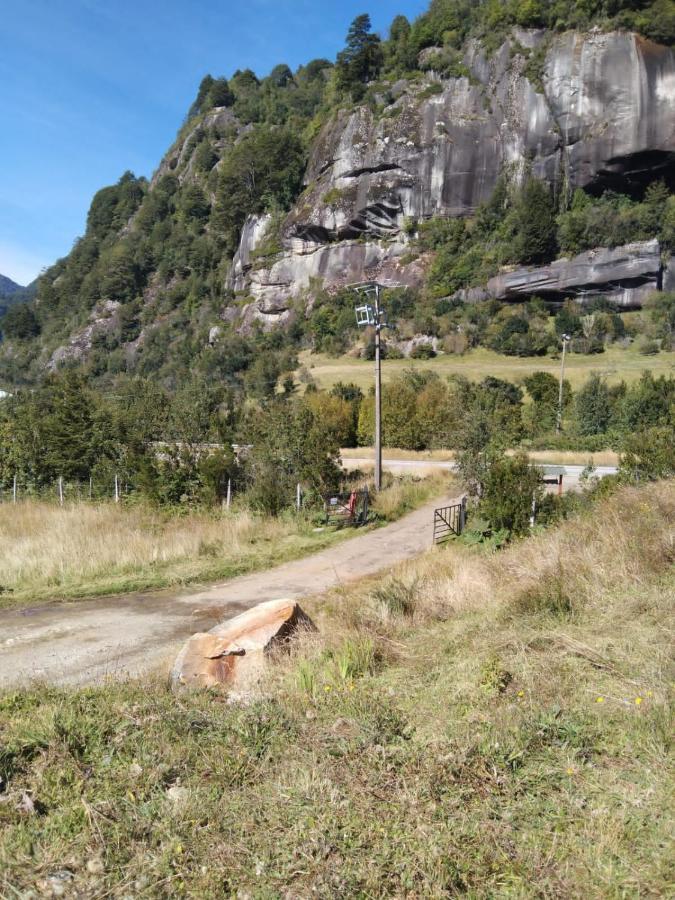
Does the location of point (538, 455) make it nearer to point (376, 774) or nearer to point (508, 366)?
A: point (508, 366)

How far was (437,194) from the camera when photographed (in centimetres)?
7350

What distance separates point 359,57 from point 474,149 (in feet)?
107

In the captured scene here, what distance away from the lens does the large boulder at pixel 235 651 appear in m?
5.44

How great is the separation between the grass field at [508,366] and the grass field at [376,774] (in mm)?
39110

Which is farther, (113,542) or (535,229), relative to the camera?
(535,229)

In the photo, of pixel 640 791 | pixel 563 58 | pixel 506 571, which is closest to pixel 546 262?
pixel 563 58

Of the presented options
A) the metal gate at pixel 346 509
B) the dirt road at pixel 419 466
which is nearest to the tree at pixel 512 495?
the metal gate at pixel 346 509

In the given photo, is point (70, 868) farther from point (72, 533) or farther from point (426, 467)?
point (426, 467)

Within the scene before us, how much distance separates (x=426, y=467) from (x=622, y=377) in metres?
23.2

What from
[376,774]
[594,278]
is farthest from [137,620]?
[594,278]

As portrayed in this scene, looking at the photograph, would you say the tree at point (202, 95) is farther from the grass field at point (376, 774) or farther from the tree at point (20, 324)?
the grass field at point (376, 774)

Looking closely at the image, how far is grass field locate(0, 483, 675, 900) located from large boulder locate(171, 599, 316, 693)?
0.90 ft

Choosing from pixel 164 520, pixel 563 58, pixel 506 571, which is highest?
pixel 563 58

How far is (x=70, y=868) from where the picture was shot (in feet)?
9.50
